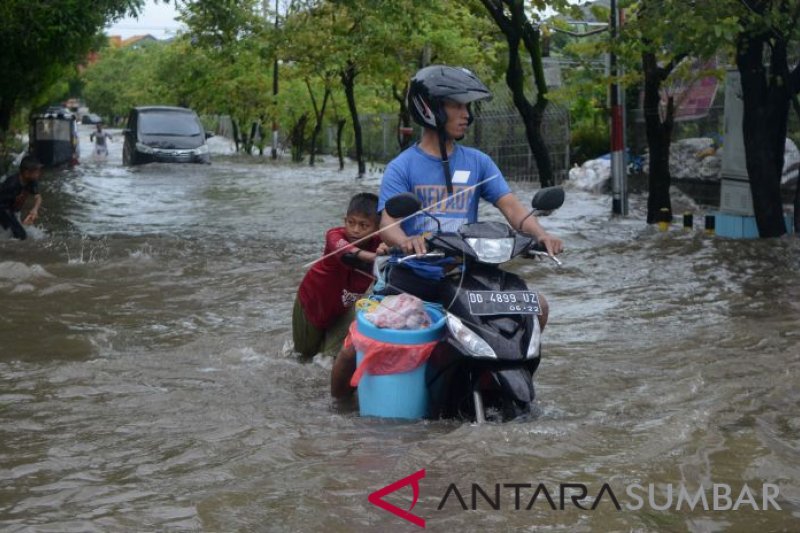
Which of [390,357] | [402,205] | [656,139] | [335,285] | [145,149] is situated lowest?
[390,357]

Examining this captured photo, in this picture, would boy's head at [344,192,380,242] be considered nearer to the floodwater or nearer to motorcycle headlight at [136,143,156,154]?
the floodwater

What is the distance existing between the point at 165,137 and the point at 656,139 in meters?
19.6

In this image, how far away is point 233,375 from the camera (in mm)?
7504

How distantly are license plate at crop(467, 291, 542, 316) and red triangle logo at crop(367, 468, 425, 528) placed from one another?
75 cm

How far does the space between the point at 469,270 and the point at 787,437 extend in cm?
169

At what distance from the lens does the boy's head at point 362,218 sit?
659 centimetres

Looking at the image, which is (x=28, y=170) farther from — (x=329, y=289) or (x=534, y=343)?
(x=534, y=343)

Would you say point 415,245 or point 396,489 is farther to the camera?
point 415,245

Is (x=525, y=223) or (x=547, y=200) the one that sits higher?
(x=547, y=200)

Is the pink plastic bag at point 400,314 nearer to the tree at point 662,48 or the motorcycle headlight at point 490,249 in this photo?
the motorcycle headlight at point 490,249

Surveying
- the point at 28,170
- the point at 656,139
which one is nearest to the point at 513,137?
the point at 656,139

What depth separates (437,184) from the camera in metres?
5.86

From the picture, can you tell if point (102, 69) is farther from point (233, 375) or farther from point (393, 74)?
point (233, 375)

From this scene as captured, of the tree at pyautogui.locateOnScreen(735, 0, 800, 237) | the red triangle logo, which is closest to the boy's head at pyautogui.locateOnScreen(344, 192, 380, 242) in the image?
the red triangle logo
